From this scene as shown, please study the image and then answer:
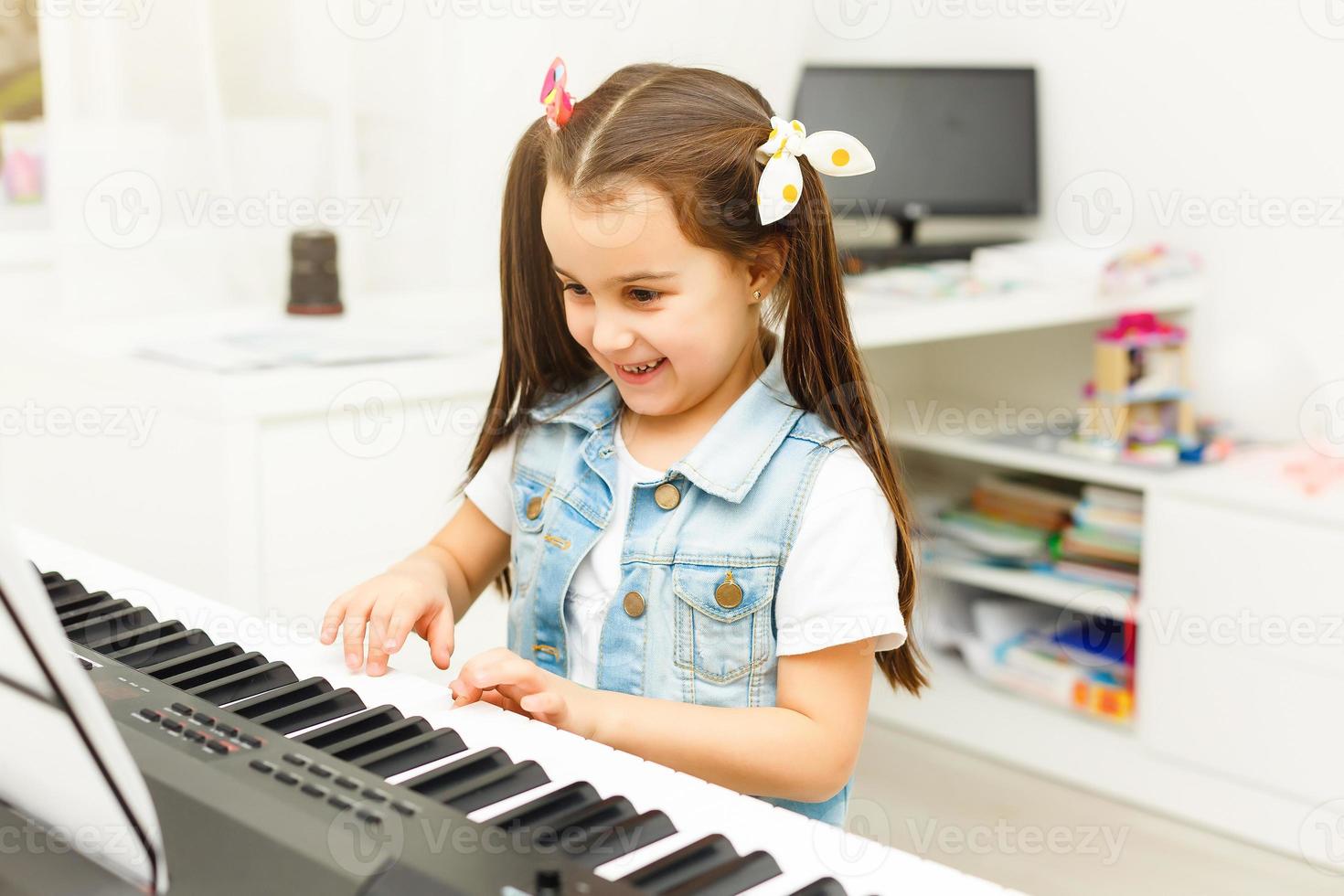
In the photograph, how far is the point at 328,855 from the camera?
0.62 metres

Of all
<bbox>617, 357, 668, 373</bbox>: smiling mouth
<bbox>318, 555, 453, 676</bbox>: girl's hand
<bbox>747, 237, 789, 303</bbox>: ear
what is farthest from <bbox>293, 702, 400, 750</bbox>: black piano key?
<bbox>747, 237, 789, 303</bbox>: ear

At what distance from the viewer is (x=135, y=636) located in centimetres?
93

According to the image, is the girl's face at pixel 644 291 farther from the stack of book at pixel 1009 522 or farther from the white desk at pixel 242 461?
the stack of book at pixel 1009 522

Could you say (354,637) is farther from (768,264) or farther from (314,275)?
(314,275)

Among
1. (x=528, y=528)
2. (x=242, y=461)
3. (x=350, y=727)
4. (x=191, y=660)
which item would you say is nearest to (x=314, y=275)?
(x=242, y=461)

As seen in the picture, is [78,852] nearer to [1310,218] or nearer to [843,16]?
A: [1310,218]

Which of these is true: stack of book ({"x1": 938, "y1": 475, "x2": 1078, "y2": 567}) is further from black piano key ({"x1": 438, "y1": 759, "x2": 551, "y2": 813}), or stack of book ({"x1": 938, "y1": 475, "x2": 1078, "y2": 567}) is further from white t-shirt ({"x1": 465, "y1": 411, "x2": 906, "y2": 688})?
black piano key ({"x1": 438, "y1": 759, "x2": 551, "y2": 813})

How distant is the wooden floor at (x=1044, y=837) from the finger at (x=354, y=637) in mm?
1314

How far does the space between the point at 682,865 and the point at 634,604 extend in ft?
1.39

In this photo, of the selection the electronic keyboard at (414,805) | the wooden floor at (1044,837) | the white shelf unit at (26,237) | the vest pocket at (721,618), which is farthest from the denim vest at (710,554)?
the white shelf unit at (26,237)

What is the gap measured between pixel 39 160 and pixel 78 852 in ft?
5.95

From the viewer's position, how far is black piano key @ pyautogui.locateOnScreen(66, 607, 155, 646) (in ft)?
3.07

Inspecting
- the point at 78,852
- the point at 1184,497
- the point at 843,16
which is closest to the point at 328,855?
the point at 78,852

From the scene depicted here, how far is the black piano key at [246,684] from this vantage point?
829 mm
